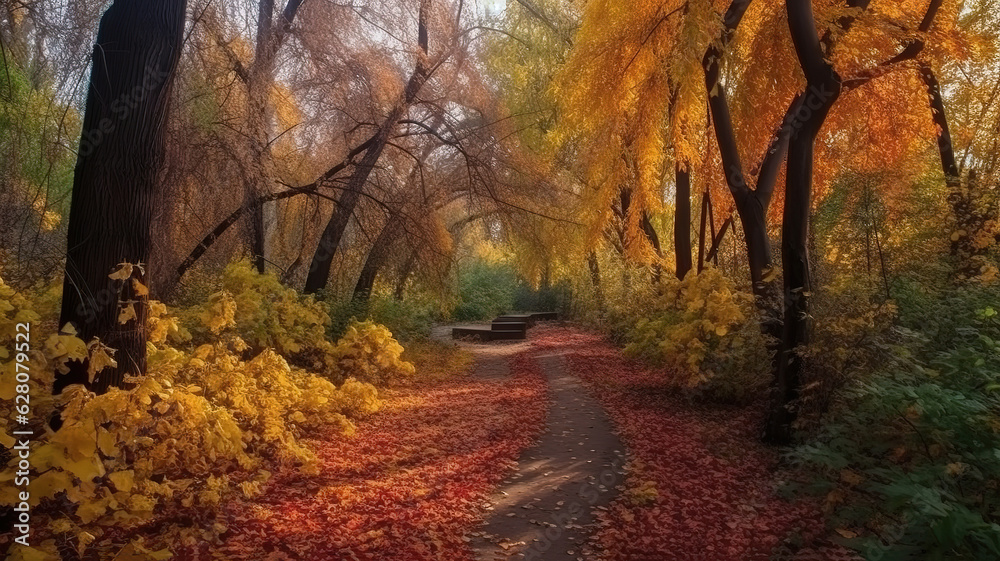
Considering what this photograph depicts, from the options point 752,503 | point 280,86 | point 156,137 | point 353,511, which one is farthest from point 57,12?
point 752,503

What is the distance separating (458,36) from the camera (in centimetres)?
1112

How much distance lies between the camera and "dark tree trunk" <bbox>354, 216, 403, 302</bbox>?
10.2 metres

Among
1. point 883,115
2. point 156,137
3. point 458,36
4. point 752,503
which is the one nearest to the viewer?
point 156,137

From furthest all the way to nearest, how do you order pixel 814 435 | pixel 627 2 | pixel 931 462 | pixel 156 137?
pixel 627 2
pixel 814 435
pixel 156 137
pixel 931 462

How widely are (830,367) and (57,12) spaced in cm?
802

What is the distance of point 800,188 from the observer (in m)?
5.96

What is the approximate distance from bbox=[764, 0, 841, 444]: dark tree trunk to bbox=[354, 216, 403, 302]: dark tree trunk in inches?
239

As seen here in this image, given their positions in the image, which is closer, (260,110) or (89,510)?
(89,510)

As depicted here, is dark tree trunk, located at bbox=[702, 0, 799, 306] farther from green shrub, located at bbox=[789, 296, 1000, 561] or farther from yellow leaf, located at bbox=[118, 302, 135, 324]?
yellow leaf, located at bbox=[118, 302, 135, 324]

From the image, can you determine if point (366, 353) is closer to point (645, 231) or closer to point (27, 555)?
point (27, 555)

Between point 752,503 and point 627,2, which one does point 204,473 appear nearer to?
point 752,503

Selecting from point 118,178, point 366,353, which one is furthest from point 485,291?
point 118,178

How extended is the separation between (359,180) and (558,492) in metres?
6.46

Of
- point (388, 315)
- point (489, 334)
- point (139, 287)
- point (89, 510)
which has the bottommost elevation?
point (89, 510)
